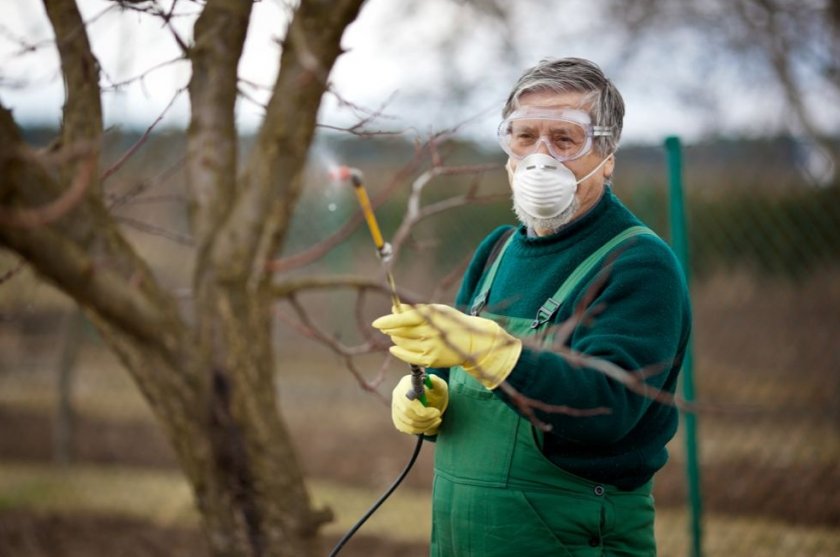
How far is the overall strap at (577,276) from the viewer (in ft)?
5.99

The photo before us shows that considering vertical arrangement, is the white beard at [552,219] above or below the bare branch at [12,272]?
above

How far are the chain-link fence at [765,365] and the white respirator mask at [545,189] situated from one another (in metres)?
2.54

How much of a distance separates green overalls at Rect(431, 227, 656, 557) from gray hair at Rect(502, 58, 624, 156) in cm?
25

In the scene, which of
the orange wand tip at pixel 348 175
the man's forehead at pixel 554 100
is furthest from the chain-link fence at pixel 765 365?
the orange wand tip at pixel 348 175

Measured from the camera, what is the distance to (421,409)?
6.43ft

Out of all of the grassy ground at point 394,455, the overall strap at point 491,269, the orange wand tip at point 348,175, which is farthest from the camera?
the grassy ground at point 394,455

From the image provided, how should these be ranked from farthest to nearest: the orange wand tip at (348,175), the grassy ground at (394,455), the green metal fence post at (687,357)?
the grassy ground at (394,455) → the green metal fence post at (687,357) → the orange wand tip at (348,175)

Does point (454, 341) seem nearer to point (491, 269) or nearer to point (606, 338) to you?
point (606, 338)

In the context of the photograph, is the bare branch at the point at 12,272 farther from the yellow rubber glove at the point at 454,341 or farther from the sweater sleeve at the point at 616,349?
the sweater sleeve at the point at 616,349

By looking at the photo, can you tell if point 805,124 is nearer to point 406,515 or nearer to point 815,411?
point 815,411

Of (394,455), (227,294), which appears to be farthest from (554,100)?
(394,455)

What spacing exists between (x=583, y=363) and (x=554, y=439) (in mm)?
318

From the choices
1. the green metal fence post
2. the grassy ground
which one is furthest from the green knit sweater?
the grassy ground

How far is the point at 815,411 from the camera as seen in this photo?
444 centimetres
